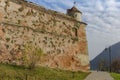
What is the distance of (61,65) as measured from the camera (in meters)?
33.0

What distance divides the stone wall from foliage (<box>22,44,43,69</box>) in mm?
609

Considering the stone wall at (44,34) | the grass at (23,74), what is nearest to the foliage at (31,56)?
the stone wall at (44,34)

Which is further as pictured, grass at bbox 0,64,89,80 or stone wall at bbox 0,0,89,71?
stone wall at bbox 0,0,89,71

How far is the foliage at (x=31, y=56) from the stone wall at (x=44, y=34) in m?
0.61

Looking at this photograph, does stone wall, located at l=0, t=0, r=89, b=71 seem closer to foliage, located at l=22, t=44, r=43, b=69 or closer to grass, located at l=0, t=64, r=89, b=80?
foliage, located at l=22, t=44, r=43, b=69

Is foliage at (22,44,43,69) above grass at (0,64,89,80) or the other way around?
above

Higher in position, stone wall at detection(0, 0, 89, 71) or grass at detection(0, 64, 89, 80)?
stone wall at detection(0, 0, 89, 71)

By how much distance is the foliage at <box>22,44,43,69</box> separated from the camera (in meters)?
27.4

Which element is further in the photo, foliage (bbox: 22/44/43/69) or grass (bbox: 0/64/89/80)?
foliage (bbox: 22/44/43/69)

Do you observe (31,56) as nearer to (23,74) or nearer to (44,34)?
(23,74)

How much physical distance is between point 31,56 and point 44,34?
450 cm

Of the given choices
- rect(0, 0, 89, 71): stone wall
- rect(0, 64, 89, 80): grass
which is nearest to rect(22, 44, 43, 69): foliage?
rect(0, 0, 89, 71): stone wall

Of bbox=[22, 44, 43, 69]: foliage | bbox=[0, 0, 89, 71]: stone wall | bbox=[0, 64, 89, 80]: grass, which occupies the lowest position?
bbox=[0, 64, 89, 80]: grass

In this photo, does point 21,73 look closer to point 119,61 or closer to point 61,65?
point 61,65
